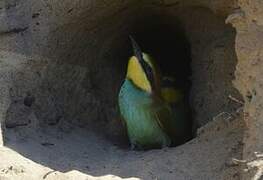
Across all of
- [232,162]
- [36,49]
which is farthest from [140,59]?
[232,162]

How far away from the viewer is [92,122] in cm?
373

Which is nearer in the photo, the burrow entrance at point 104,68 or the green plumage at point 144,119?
the burrow entrance at point 104,68

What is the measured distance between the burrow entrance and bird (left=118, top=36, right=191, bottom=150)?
0.39 ft

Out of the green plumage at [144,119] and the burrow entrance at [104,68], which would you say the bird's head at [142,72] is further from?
the burrow entrance at [104,68]

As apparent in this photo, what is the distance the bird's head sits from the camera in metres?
3.76

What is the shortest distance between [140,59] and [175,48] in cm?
70

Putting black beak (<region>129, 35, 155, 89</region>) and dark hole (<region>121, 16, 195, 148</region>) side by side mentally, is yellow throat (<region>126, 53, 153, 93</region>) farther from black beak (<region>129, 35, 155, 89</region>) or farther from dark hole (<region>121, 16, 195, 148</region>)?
dark hole (<region>121, 16, 195, 148</region>)

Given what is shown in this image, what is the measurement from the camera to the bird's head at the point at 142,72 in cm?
376

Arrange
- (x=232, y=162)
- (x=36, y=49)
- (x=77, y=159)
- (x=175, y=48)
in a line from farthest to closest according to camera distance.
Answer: (x=175, y=48)
(x=36, y=49)
(x=77, y=159)
(x=232, y=162)

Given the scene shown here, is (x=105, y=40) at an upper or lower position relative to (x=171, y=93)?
upper

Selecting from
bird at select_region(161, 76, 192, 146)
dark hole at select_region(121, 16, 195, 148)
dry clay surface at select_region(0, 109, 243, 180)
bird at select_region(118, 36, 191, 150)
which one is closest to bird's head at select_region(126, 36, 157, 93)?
bird at select_region(118, 36, 191, 150)

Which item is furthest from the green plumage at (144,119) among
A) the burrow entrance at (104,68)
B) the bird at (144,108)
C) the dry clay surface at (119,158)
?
the dry clay surface at (119,158)

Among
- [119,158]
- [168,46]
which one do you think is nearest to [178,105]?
[168,46]

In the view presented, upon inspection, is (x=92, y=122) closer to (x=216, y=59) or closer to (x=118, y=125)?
(x=118, y=125)
